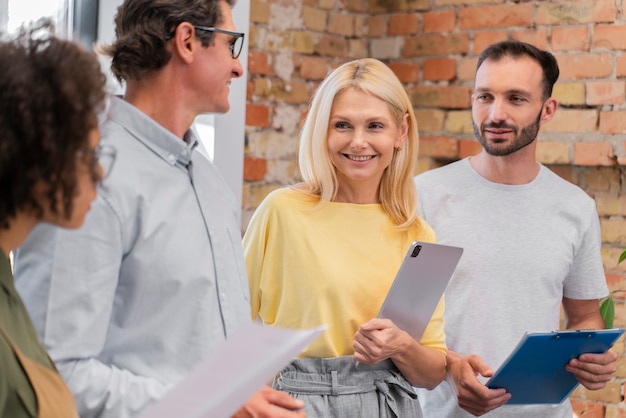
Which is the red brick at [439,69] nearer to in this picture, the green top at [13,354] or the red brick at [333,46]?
the red brick at [333,46]

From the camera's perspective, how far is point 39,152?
961 mm

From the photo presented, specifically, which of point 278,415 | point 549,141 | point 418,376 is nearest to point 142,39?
point 278,415

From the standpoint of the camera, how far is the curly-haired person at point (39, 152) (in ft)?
3.14

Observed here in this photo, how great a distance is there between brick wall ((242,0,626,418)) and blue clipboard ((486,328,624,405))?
2.77 ft

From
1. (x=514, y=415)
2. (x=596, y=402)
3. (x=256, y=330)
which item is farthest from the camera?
(x=596, y=402)

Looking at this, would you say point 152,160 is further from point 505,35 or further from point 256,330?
point 505,35

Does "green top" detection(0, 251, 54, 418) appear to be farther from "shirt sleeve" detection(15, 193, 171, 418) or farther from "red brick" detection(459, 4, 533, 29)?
"red brick" detection(459, 4, 533, 29)

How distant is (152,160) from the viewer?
4.72 ft

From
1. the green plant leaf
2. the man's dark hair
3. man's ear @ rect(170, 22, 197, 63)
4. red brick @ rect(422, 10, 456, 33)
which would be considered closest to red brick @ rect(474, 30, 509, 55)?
red brick @ rect(422, 10, 456, 33)

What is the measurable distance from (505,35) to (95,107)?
2.31m

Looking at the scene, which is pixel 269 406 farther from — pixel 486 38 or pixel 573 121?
pixel 486 38

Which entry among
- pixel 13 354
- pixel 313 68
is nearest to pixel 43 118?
pixel 13 354

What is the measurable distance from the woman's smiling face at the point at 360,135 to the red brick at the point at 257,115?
99cm

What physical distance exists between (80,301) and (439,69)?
2182 mm
